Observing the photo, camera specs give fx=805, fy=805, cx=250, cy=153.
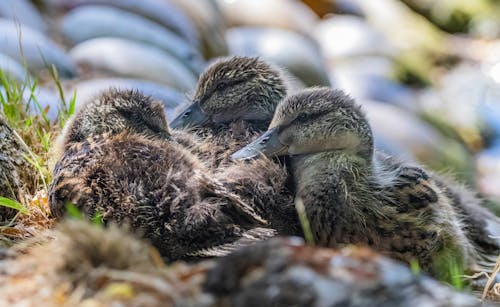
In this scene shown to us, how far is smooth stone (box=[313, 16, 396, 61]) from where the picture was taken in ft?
45.5

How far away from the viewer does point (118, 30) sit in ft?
29.8

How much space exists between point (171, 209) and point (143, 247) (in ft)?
2.77

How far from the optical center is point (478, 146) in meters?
12.4

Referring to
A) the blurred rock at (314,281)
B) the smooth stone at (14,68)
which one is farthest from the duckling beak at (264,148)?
the smooth stone at (14,68)

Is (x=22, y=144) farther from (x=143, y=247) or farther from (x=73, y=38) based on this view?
(x=73, y=38)

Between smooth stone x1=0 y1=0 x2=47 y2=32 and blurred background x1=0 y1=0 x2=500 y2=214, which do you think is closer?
blurred background x1=0 y1=0 x2=500 y2=214

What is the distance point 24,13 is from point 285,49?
12.5ft

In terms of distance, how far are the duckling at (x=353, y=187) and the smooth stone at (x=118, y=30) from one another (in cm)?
563

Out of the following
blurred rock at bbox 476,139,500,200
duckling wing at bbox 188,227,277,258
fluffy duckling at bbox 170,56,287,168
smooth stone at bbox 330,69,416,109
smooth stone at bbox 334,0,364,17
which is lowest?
blurred rock at bbox 476,139,500,200

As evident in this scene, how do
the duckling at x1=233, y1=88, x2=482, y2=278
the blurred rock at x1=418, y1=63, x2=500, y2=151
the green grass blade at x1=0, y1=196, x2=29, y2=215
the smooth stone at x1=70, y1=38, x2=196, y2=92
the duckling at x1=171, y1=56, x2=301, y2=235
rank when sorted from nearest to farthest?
1. the duckling at x1=233, y1=88, x2=482, y2=278
2. the green grass blade at x1=0, y1=196, x2=29, y2=215
3. the duckling at x1=171, y1=56, x2=301, y2=235
4. the smooth stone at x1=70, y1=38, x2=196, y2=92
5. the blurred rock at x1=418, y1=63, x2=500, y2=151

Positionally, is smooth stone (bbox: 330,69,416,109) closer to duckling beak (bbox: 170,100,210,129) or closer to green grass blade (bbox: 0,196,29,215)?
duckling beak (bbox: 170,100,210,129)

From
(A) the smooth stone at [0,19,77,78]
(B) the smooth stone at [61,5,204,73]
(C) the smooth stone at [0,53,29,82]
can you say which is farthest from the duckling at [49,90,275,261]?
(B) the smooth stone at [61,5,204,73]

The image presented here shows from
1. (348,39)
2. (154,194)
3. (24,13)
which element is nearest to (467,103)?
(348,39)

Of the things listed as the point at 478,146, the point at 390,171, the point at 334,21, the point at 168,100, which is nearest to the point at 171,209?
the point at 390,171
